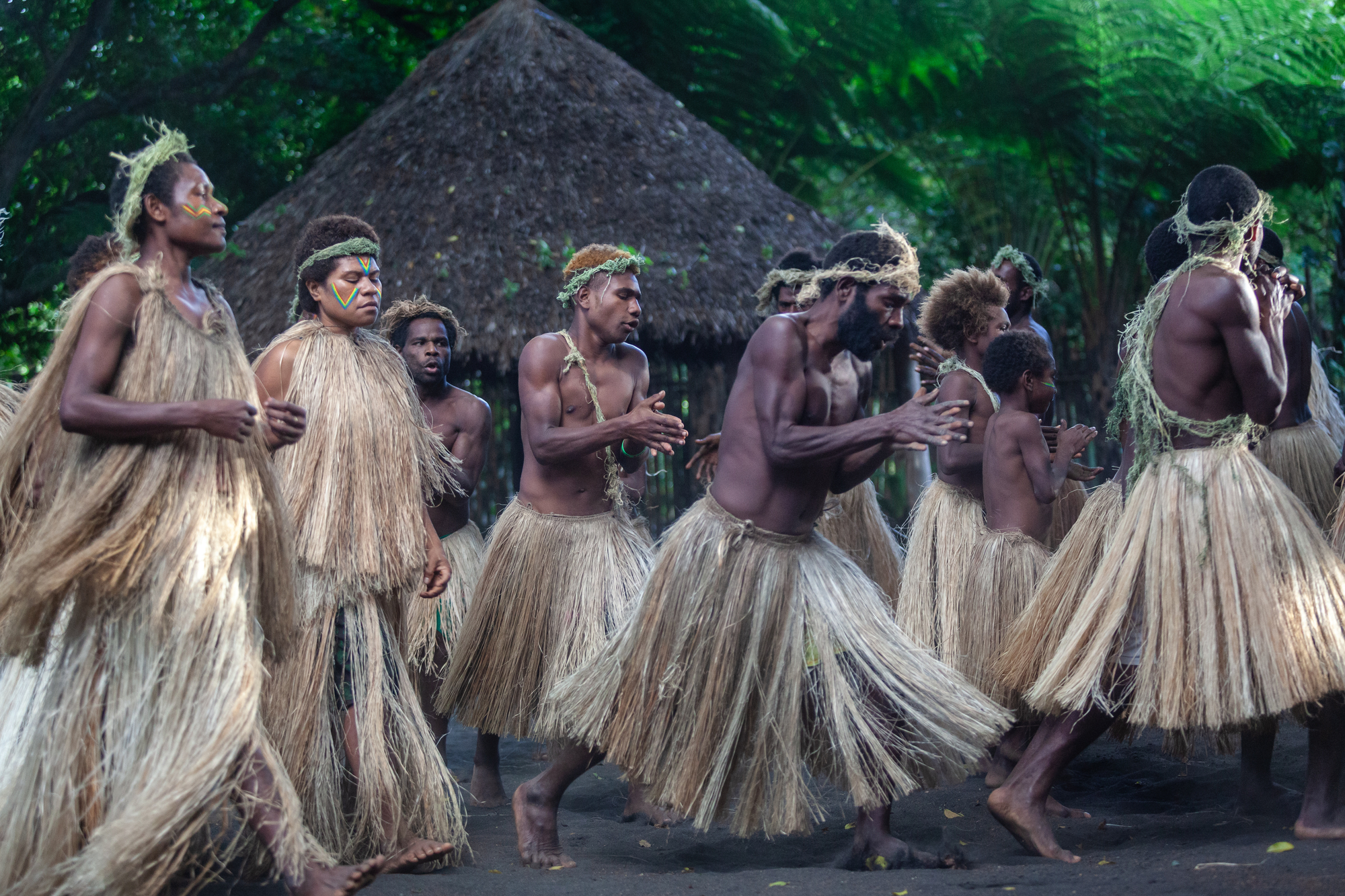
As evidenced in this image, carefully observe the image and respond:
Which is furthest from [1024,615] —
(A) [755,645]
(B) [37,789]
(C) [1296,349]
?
(B) [37,789]

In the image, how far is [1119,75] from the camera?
35.4ft

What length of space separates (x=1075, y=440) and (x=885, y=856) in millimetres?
1677

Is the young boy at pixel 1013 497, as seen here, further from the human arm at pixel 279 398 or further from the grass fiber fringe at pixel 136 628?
the grass fiber fringe at pixel 136 628

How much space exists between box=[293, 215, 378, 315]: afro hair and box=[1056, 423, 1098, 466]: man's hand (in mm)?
2452

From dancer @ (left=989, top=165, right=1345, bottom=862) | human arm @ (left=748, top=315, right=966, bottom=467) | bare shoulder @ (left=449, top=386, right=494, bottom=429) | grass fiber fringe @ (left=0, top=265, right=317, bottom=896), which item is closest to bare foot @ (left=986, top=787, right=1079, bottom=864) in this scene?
dancer @ (left=989, top=165, right=1345, bottom=862)

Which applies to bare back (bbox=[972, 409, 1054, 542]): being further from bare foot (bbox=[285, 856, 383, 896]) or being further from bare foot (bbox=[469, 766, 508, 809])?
bare foot (bbox=[285, 856, 383, 896])

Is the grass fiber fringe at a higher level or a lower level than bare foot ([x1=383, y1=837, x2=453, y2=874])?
higher

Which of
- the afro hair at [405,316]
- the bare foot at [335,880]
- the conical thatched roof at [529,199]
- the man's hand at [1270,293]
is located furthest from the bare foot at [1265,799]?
the conical thatched roof at [529,199]

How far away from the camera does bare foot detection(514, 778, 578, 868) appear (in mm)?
3553

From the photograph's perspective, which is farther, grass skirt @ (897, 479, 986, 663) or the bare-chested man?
the bare-chested man

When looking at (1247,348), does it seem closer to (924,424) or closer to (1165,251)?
(1165,251)

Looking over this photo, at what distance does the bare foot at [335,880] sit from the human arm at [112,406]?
3.30 ft

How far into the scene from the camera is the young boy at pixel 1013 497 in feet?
14.2

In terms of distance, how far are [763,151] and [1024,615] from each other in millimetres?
10528
